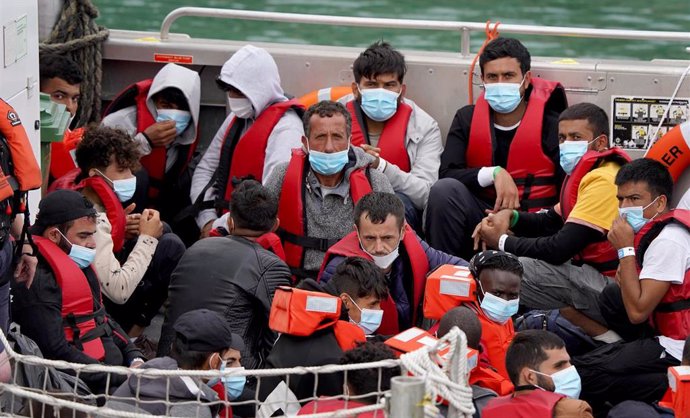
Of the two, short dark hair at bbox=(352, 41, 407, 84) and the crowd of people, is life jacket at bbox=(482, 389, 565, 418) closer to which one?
the crowd of people

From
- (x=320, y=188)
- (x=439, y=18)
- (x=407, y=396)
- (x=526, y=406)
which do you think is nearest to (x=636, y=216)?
(x=526, y=406)

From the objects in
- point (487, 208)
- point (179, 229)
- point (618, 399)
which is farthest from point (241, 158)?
point (618, 399)

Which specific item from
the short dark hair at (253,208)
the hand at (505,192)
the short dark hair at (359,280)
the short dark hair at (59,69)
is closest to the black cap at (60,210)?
the short dark hair at (253,208)

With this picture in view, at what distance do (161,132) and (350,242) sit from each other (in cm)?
166

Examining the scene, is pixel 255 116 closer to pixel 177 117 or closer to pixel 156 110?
pixel 177 117

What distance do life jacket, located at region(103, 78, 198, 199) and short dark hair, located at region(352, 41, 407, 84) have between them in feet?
3.45

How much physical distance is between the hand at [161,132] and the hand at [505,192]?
1762mm

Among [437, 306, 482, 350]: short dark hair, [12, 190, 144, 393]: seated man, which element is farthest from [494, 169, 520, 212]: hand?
[12, 190, 144, 393]: seated man

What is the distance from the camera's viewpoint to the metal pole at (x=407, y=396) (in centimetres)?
343

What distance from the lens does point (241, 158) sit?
6.75m

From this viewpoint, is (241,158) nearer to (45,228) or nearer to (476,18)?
(45,228)

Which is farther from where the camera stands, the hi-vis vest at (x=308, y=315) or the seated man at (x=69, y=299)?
the seated man at (x=69, y=299)

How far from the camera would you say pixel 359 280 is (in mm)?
5203

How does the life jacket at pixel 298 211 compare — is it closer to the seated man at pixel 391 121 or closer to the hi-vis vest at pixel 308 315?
the seated man at pixel 391 121
